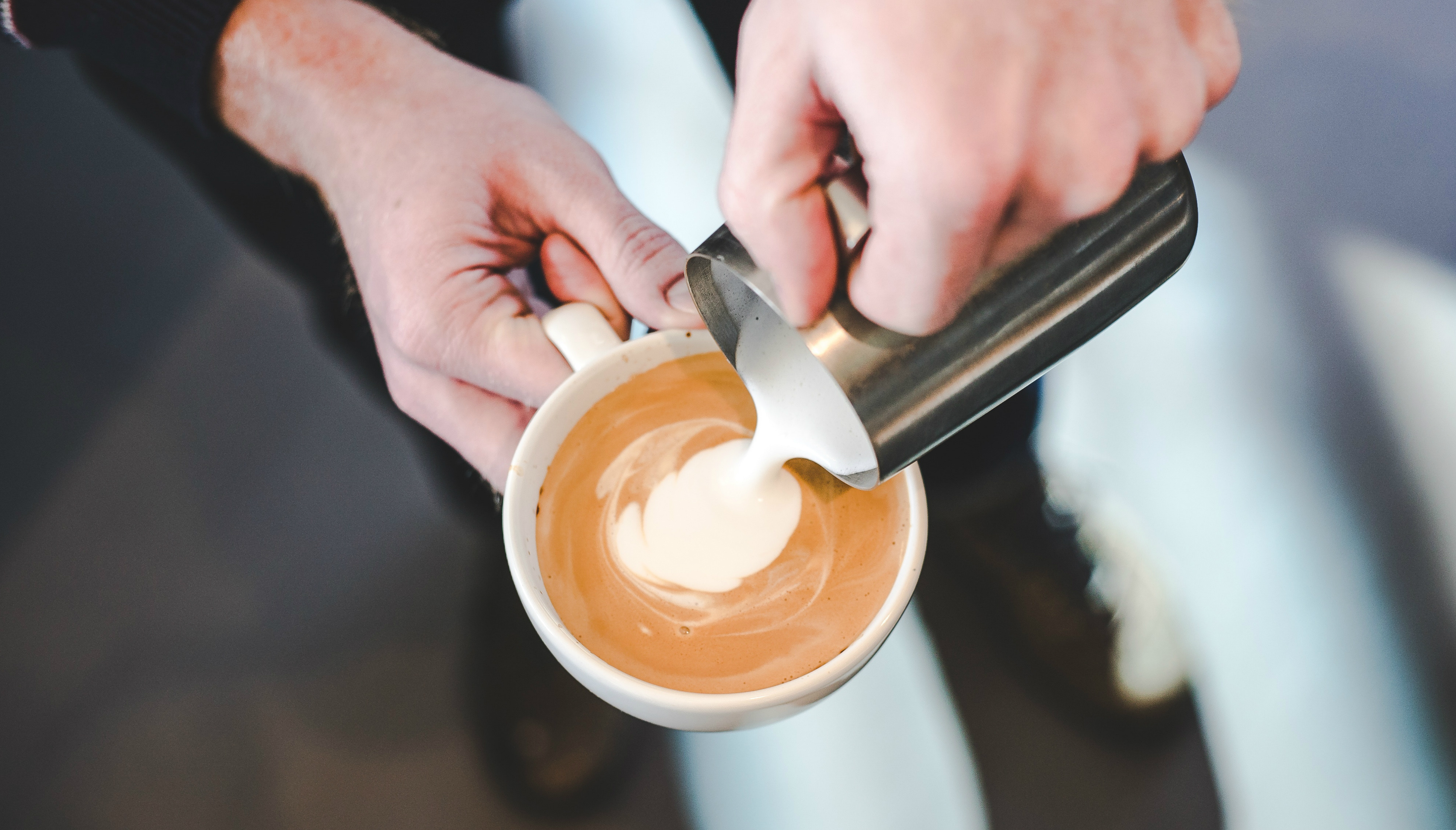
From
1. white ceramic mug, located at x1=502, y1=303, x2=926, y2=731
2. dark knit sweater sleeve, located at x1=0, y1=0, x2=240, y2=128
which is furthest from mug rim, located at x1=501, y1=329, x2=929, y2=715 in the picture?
dark knit sweater sleeve, located at x1=0, y1=0, x2=240, y2=128

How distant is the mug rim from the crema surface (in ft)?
0.06

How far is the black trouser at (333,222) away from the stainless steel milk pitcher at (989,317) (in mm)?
659

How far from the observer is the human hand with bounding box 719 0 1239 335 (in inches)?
14.0

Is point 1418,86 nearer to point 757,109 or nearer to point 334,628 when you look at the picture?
point 757,109

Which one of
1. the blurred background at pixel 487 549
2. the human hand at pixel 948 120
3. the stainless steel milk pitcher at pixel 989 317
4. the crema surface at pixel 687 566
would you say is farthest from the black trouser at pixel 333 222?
the human hand at pixel 948 120

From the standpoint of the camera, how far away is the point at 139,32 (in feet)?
3.11

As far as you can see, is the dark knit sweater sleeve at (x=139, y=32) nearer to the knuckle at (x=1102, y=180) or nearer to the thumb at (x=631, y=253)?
the thumb at (x=631, y=253)

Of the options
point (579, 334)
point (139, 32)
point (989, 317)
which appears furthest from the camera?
point (139, 32)

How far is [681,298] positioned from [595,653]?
339mm

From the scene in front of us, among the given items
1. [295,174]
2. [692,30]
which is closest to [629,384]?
[295,174]

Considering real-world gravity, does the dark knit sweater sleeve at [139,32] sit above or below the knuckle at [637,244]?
above

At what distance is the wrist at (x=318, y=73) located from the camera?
956 millimetres

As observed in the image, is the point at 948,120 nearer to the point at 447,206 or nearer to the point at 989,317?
the point at 989,317

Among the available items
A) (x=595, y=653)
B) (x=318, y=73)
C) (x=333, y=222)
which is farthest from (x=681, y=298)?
(x=333, y=222)
